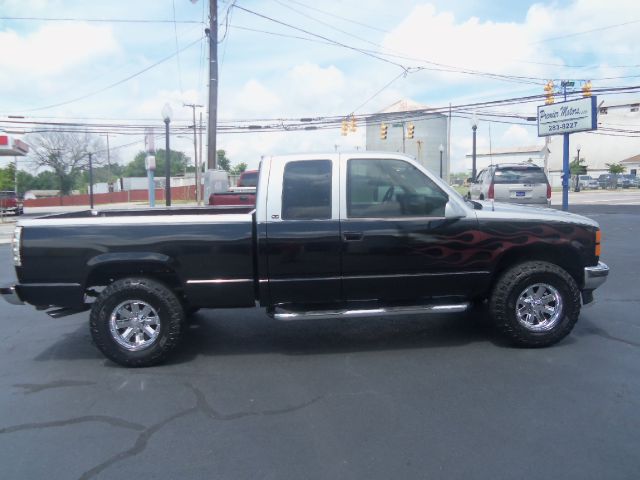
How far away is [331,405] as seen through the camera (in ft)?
14.2

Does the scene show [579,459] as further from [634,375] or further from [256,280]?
[256,280]

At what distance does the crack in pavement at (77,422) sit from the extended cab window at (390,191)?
268cm

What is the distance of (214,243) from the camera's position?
518 cm

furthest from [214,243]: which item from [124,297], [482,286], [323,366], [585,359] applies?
[585,359]

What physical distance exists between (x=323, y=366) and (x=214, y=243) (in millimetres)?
1515

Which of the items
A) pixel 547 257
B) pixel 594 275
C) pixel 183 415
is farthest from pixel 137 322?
pixel 594 275

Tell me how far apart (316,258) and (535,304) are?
2220 mm

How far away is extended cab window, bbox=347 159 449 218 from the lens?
17.6 feet

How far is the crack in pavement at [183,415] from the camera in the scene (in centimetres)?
350

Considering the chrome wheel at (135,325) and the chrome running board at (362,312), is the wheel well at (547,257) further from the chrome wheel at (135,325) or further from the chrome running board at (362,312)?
the chrome wheel at (135,325)

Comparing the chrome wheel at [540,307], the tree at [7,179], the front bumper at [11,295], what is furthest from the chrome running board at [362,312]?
the tree at [7,179]

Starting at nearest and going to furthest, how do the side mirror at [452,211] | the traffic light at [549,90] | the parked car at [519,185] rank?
the side mirror at [452,211], the parked car at [519,185], the traffic light at [549,90]

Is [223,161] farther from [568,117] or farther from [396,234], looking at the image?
[396,234]

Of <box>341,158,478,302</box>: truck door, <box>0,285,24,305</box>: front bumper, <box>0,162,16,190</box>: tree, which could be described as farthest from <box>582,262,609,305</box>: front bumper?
<box>0,162,16,190</box>: tree
